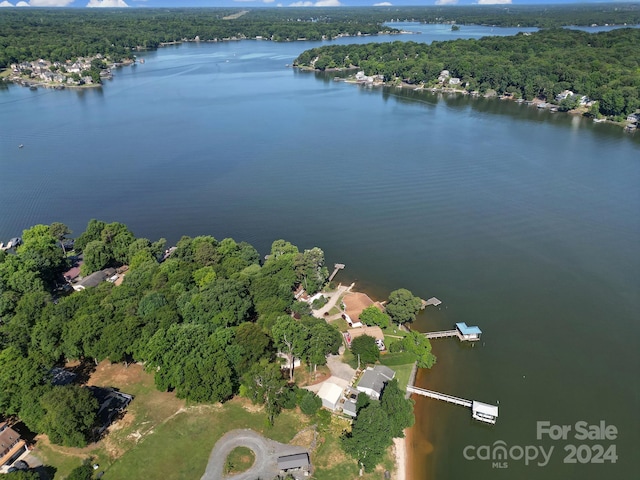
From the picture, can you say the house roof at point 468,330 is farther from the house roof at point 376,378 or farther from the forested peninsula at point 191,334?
the house roof at point 376,378

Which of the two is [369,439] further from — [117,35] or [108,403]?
[117,35]

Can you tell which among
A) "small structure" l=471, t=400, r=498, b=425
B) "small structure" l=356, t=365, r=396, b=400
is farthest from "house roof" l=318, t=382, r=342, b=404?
"small structure" l=471, t=400, r=498, b=425

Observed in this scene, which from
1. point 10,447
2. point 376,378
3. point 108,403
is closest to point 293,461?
point 376,378

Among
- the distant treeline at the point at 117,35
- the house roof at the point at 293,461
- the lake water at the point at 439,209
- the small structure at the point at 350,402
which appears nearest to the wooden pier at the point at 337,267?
the lake water at the point at 439,209

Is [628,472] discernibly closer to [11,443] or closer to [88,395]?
[88,395]

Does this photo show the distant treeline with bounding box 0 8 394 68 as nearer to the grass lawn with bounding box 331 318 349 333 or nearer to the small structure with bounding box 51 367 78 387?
the small structure with bounding box 51 367 78 387

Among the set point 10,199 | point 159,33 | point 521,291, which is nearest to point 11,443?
point 521,291
